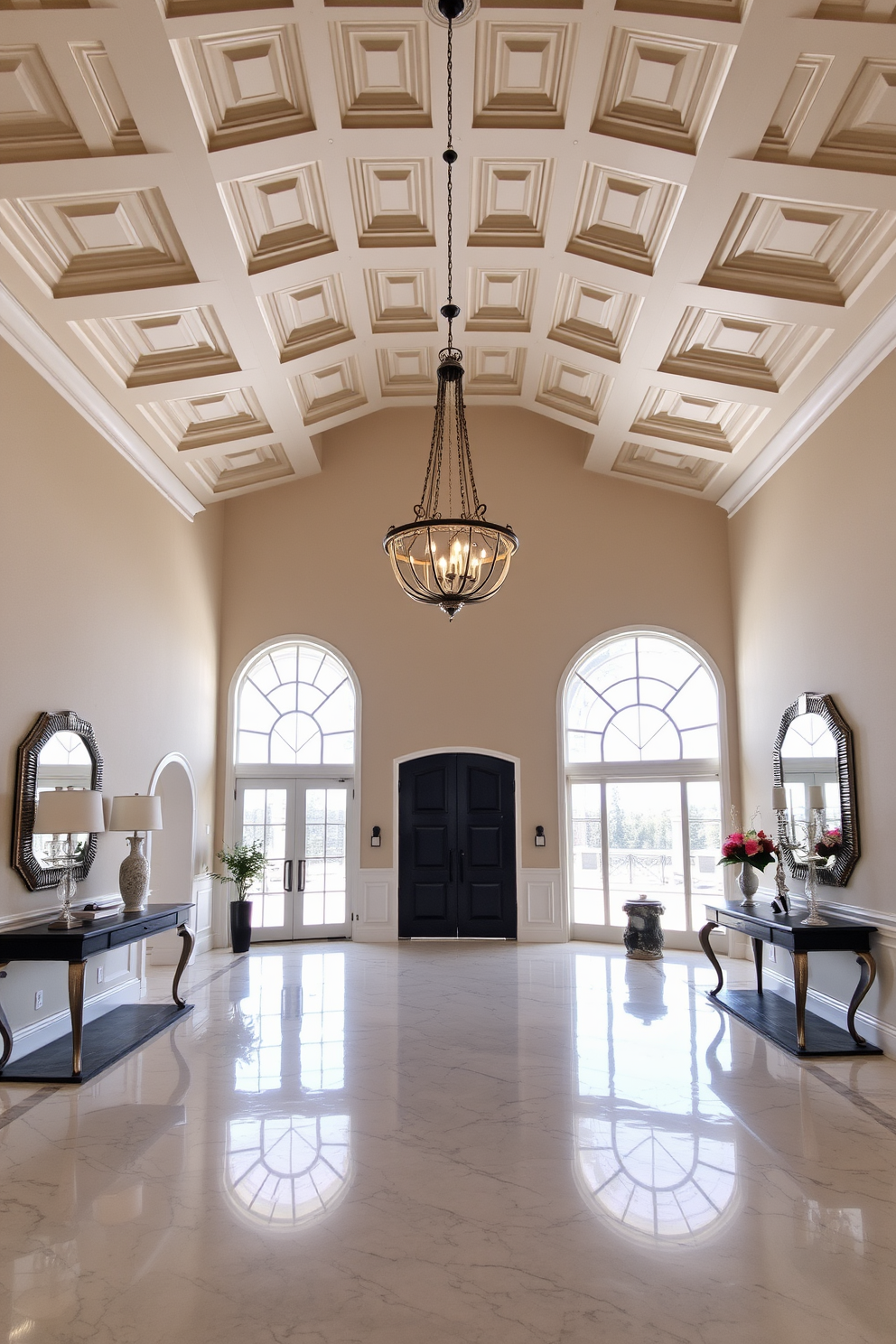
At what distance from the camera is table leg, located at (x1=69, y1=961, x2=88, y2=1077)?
573 cm

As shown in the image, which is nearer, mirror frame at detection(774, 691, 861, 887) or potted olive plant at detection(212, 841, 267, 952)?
mirror frame at detection(774, 691, 861, 887)

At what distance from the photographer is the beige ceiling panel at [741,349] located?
736cm

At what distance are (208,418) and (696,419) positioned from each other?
504 centimetres

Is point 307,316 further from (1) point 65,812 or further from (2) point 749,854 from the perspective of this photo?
(2) point 749,854

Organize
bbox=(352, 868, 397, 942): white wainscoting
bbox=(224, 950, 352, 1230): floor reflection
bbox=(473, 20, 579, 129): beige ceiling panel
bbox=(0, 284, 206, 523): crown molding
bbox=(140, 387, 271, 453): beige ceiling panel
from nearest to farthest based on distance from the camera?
1. bbox=(224, 950, 352, 1230): floor reflection
2. bbox=(473, 20, 579, 129): beige ceiling panel
3. bbox=(0, 284, 206, 523): crown molding
4. bbox=(140, 387, 271, 453): beige ceiling panel
5. bbox=(352, 868, 397, 942): white wainscoting

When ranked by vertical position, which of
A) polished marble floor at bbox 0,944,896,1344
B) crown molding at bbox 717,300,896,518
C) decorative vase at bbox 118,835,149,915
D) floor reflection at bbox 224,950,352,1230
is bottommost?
polished marble floor at bbox 0,944,896,1344

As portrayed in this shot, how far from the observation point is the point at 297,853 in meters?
11.2

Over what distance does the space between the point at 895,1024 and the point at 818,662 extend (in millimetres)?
2954

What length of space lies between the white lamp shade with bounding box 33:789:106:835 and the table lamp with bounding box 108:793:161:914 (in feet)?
3.64

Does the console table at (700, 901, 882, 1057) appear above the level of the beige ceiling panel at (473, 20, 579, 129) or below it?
below

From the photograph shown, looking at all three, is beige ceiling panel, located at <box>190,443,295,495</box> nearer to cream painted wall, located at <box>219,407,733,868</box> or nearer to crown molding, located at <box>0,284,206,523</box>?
crown molding, located at <box>0,284,206,523</box>

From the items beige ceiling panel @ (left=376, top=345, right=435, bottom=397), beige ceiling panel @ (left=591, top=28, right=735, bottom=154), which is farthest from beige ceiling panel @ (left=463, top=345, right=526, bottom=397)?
beige ceiling panel @ (left=591, top=28, right=735, bottom=154)

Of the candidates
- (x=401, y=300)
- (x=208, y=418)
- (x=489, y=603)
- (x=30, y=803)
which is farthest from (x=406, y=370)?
(x=30, y=803)

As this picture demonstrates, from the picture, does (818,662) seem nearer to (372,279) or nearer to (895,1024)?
(895,1024)
